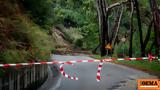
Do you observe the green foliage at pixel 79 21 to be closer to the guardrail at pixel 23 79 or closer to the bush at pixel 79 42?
the bush at pixel 79 42

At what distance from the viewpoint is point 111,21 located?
6350 cm

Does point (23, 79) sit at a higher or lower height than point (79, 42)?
higher

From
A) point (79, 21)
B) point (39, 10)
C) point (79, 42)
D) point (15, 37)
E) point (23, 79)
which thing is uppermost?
point (39, 10)

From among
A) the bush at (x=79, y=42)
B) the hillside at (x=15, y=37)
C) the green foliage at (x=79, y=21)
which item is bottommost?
the bush at (x=79, y=42)

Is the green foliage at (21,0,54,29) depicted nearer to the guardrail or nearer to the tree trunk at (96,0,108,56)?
the guardrail

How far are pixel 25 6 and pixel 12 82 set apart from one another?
9.47 metres

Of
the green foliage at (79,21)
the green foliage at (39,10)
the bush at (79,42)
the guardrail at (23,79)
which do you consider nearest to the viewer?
the guardrail at (23,79)

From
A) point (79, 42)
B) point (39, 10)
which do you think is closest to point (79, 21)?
point (79, 42)

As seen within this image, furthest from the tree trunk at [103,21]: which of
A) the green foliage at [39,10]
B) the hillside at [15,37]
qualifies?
the hillside at [15,37]

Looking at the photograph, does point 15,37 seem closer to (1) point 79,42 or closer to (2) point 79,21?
(1) point 79,42

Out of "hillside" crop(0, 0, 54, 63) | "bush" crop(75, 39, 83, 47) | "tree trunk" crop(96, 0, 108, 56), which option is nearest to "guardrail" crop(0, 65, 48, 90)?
"hillside" crop(0, 0, 54, 63)

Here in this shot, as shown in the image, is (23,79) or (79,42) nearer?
(23,79)

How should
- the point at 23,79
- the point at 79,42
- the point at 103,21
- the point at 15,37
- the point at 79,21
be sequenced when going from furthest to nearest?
the point at 79,21, the point at 79,42, the point at 103,21, the point at 15,37, the point at 23,79

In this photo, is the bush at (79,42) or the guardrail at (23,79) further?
the bush at (79,42)
